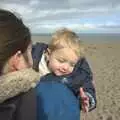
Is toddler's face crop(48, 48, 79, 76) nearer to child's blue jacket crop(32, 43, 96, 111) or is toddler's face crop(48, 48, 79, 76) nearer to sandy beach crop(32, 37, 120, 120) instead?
child's blue jacket crop(32, 43, 96, 111)

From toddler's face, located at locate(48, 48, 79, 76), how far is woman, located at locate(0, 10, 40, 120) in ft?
3.86

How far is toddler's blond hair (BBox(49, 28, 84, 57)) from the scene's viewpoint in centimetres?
403

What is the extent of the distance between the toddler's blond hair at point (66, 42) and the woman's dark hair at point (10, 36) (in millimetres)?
1329

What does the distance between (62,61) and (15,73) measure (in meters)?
1.39

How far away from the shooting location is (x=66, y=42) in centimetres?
405

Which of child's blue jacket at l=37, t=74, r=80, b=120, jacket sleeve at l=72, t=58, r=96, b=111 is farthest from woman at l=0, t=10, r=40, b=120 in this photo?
jacket sleeve at l=72, t=58, r=96, b=111

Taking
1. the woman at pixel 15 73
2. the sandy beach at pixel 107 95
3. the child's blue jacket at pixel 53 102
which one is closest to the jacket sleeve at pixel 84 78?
the child's blue jacket at pixel 53 102

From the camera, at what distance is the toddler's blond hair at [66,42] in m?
4.03

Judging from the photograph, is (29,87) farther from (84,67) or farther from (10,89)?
(84,67)

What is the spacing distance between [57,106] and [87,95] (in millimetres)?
1050

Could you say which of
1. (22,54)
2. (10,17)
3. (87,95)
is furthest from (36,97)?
Result: (87,95)

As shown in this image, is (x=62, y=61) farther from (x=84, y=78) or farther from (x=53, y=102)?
(x=53, y=102)

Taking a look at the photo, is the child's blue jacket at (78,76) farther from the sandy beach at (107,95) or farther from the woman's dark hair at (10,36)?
the sandy beach at (107,95)

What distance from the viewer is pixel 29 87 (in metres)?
2.70
